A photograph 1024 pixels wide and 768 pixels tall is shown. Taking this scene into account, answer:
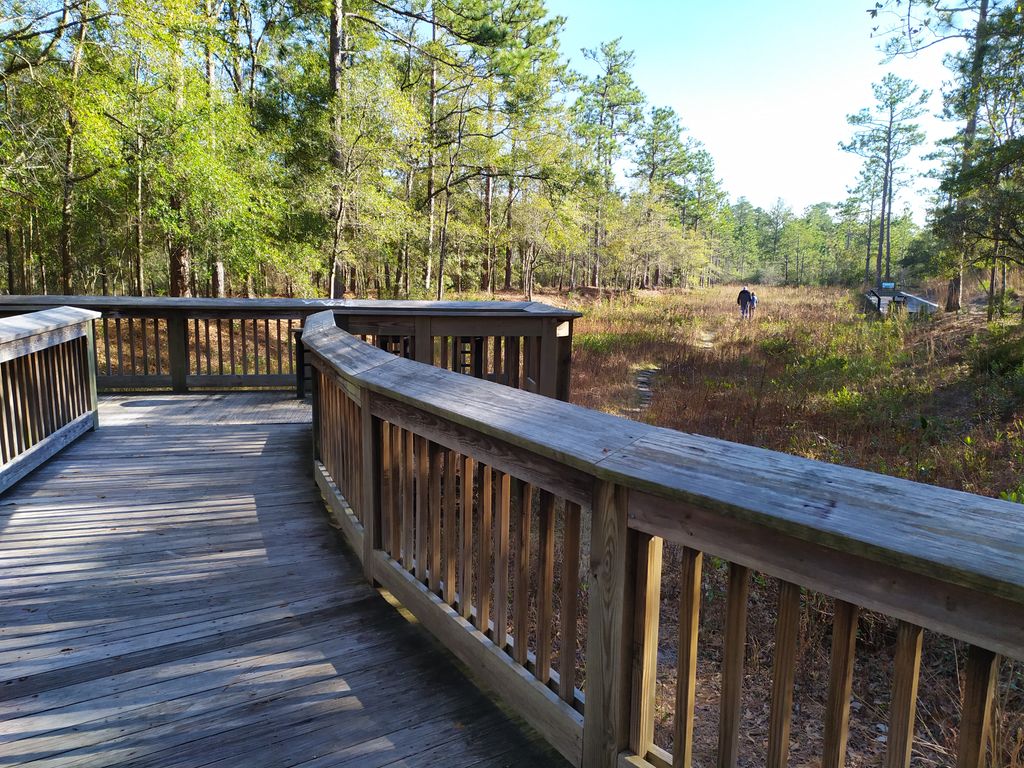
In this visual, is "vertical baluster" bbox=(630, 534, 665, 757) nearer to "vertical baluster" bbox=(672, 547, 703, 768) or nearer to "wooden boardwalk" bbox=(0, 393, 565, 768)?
"vertical baluster" bbox=(672, 547, 703, 768)

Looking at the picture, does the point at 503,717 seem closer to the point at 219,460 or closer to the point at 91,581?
the point at 91,581

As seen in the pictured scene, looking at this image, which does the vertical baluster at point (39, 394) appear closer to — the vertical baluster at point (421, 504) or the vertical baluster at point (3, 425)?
the vertical baluster at point (3, 425)

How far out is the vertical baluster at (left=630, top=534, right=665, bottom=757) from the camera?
1519 mm

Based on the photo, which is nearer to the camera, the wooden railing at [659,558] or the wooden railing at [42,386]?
the wooden railing at [659,558]

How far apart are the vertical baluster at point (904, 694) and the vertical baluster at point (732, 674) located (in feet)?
0.98

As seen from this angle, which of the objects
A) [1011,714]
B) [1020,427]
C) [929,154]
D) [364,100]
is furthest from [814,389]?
[929,154]

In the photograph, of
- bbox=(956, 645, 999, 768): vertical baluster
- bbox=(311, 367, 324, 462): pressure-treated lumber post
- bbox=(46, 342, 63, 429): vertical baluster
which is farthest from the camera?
bbox=(46, 342, 63, 429): vertical baluster

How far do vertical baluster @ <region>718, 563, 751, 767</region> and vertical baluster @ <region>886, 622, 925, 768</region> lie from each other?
299mm

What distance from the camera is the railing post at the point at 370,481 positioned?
9.43 feet

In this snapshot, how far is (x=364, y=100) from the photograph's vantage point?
16672 mm

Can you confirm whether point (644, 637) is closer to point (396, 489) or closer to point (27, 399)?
point (396, 489)

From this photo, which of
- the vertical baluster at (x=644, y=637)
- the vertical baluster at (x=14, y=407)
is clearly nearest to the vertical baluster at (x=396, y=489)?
the vertical baluster at (x=644, y=637)

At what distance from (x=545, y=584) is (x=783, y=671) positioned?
29.7 inches

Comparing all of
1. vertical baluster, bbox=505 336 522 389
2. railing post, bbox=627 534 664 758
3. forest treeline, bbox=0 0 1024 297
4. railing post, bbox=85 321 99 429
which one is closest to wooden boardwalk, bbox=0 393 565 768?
railing post, bbox=627 534 664 758
